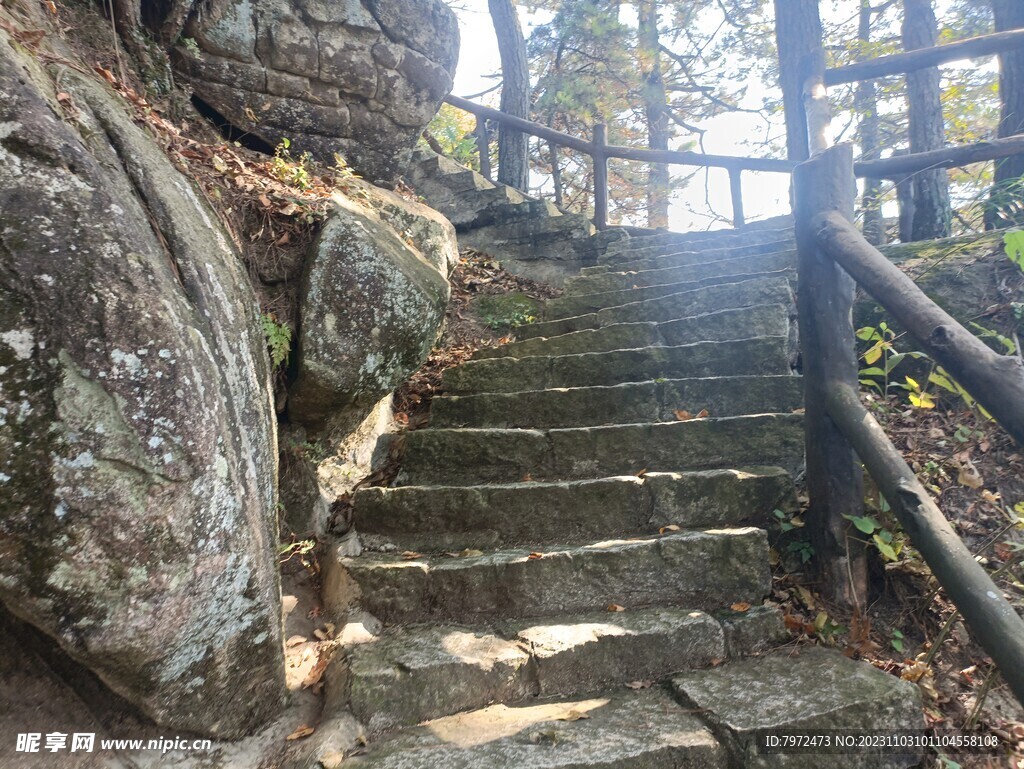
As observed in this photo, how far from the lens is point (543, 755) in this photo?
164cm

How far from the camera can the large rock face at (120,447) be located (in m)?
1.41

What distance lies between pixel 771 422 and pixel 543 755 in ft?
6.44

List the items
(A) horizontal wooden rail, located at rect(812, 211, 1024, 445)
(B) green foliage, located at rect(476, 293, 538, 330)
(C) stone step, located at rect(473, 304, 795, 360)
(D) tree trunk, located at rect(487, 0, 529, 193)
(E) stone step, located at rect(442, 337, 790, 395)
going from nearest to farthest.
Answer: (A) horizontal wooden rail, located at rect(812, 211, 1024, 445)
(E) stone step, located at rect(442, 337, 790, 395)
(C) stone step, located at rect(473, 304, 795, 360)
(B) green foliage, located at rect(476, 293, 538, 330)
(D) tree trunk, located at rect(487, 0, 529, 193)

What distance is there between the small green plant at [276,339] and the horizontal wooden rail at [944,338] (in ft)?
7.89

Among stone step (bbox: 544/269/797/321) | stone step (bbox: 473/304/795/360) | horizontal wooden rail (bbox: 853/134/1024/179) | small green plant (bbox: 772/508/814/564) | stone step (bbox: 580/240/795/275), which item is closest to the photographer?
small green plant (bbox: 772/508/814/564)

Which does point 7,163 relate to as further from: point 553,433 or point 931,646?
point 931,646

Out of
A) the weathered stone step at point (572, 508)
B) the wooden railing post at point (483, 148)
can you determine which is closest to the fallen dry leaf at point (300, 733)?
the weathered stone step at point (572, 508)

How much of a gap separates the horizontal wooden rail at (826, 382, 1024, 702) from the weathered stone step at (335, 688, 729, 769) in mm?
780

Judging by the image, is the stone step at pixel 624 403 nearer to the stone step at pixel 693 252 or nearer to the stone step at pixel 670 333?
the stone step at pixel 670 333

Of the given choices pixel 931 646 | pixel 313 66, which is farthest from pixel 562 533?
pixel 313 66

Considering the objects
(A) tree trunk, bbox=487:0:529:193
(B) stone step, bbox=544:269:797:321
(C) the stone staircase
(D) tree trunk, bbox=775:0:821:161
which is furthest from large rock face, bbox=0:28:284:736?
(A) tree trunk, bbox=487:0:529:193

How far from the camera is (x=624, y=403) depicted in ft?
11.0

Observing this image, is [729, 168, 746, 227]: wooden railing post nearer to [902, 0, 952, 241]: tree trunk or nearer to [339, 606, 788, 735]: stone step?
[902, 0, 952, 241]: tree trunk

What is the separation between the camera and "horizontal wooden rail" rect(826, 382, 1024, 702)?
1.41 m
